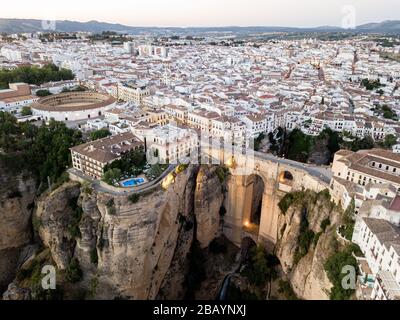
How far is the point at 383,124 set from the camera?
148ft

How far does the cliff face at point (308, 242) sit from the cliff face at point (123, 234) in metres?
8.95

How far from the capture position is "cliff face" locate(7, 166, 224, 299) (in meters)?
28.4

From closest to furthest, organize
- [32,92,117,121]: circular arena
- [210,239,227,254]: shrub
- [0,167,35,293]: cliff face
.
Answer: [0,167,35,293]: cliff face < [210,239,227,254]: shrub < [32,92,117,121]: circular arena

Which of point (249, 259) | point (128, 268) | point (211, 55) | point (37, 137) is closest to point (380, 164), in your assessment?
point (249, 259)

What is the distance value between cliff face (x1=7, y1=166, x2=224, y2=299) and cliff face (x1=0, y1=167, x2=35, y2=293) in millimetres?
3122

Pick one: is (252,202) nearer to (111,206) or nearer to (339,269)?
(339,269)

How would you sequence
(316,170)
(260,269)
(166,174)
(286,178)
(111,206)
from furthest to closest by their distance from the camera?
(286,178) → (260,269) → (316,170) → (166,174) → (111,206)

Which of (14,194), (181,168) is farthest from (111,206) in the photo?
(14,194)

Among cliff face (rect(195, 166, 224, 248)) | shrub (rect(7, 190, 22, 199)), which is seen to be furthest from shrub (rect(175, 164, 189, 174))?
shrub (rect(7, 190, 22, 199))

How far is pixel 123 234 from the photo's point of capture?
2820cm

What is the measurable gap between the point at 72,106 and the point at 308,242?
3768 cm

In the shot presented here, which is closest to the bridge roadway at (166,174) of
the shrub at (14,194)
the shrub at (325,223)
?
the shrub at (325,223)

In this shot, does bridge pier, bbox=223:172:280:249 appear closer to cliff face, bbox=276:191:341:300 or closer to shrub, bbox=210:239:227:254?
shrub, bbox=210:239:227:254

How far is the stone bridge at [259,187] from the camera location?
32812 mm
